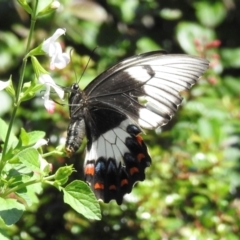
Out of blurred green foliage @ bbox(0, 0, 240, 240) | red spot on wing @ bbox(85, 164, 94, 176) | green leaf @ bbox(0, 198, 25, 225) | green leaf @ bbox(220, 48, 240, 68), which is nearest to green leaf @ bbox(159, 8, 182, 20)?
blurred green foliage @ bbox(0, 0, 240, 240)

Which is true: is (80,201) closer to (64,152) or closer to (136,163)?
(64,152)

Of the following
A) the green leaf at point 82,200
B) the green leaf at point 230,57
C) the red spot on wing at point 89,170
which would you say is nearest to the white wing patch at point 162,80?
the red spot on wing at point 89,170

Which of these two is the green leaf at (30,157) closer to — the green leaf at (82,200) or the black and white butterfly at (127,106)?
the green leaf at (82,200)

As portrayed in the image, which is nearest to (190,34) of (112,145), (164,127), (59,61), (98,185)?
(164,127)

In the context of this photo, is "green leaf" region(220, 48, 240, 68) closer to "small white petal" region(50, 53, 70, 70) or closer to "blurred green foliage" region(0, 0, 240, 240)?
"blurred green foliage" region(0, 0, 240, 240)

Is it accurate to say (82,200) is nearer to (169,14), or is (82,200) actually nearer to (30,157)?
(30,157)

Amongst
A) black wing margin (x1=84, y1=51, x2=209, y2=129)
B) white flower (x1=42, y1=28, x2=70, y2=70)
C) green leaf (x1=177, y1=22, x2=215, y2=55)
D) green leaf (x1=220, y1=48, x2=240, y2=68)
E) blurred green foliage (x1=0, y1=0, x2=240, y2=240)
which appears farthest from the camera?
green leaf (x1=220, y1=48, x2=240, y2=68)
